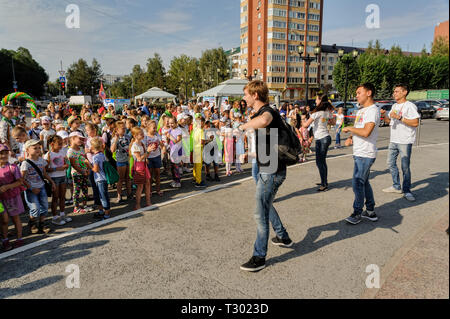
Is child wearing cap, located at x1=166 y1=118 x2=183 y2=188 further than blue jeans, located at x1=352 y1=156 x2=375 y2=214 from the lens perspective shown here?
Yes

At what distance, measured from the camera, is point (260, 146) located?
323 cm

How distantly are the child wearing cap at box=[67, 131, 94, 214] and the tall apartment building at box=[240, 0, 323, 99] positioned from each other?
72.2m

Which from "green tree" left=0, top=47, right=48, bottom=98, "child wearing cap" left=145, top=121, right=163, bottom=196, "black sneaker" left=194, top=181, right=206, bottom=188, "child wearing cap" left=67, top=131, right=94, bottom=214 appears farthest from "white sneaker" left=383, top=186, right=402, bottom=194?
"green tree" left=0, top=47, right=48, bottom=98

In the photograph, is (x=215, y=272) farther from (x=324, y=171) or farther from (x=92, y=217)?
(x=324, y=171)

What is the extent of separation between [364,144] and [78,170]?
16.5ft

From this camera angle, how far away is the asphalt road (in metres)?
3.05

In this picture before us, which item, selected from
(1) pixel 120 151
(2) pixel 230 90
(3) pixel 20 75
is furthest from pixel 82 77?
(1) pixel 120 151

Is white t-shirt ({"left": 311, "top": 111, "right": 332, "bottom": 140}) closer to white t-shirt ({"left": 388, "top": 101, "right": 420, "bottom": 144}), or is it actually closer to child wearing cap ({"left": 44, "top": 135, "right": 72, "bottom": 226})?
white t-shirt ({"left": 388, "top": 101, "right": 420, "bottom": 144})

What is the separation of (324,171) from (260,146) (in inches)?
145

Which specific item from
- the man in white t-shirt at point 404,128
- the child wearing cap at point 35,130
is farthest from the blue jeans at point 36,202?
the man in white t-shirt at point 404,128

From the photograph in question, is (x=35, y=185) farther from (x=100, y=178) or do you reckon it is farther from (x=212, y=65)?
(x=212, y=65)

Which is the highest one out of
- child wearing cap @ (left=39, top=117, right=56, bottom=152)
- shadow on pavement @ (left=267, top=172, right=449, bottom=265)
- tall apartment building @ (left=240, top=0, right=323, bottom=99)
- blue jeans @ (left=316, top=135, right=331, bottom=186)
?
tall apartment building @ (left=240, top=0, right=323, bottom=99)
